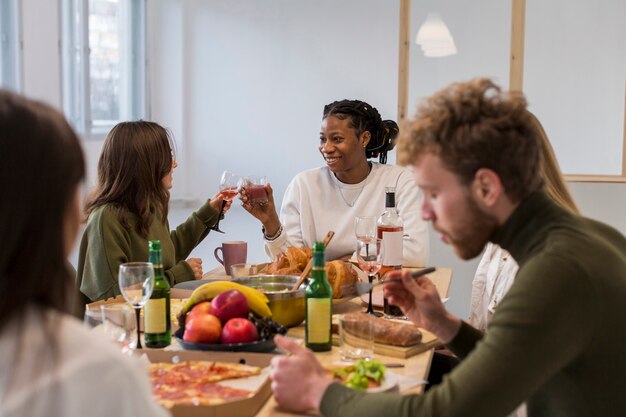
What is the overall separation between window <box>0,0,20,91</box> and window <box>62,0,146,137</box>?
62 centimetres

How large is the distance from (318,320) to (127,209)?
1197 mm

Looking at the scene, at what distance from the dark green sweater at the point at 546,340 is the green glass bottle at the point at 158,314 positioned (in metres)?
0.62

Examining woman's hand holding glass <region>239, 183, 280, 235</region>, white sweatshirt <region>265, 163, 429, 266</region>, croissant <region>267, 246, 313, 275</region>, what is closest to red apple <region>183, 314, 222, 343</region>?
croissant <region>267, 246, 313, 275</region>

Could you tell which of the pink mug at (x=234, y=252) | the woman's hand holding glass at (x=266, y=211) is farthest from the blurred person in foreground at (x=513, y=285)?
the woman's hand holding glass at (x=266, y=211)

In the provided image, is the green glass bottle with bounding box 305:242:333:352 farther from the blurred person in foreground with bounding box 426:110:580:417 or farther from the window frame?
the window frame

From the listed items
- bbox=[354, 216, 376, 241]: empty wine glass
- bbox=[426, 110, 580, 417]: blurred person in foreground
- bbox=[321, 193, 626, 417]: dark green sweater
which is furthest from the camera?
bbox=[354, 216, 376, 241]: empty wine glass

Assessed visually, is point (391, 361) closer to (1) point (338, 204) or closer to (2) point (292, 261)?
(2) point (292, 261)

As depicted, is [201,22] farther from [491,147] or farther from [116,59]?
[491,147]

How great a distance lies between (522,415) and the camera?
215 cm

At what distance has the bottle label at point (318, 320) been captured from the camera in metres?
1.97

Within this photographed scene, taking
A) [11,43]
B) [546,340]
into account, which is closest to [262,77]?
[11,43]

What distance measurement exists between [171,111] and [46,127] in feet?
19.3

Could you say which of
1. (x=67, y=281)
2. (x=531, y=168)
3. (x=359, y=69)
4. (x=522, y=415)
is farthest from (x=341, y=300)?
(x=359, y=69)

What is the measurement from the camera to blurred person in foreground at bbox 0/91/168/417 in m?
0.94
